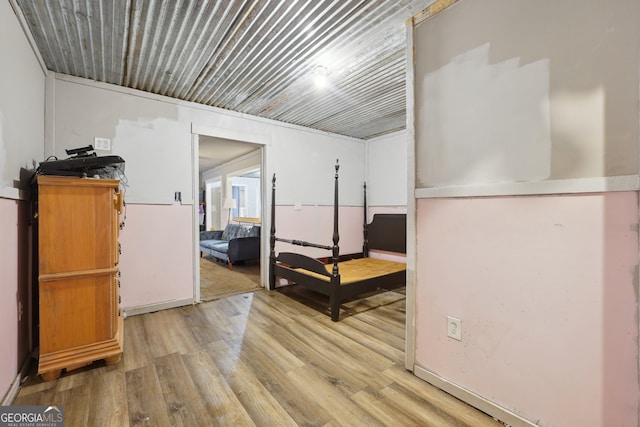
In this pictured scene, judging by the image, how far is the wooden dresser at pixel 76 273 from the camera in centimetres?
174

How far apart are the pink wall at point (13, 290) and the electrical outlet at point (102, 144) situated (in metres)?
1.06

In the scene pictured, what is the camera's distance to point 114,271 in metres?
1.92

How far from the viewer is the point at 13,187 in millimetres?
1702

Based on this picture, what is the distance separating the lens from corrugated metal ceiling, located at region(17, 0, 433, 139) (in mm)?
1795

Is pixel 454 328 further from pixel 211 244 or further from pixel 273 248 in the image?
pixel 211 244

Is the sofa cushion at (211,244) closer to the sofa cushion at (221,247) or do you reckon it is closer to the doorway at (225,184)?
the sofa cushion at (221,247)

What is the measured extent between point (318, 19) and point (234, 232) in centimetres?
454

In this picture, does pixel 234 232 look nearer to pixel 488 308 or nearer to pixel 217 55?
pixel 217 55

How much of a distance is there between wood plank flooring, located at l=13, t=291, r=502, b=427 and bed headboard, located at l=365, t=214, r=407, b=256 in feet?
5.87

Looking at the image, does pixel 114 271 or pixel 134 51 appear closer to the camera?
pixel 114 271

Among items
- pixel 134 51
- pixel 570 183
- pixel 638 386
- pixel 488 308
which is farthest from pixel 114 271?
pixel 638 386

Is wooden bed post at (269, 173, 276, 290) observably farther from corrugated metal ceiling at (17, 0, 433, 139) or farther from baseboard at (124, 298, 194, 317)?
corrugated metal ceiling at (17, 0, 433, 139)

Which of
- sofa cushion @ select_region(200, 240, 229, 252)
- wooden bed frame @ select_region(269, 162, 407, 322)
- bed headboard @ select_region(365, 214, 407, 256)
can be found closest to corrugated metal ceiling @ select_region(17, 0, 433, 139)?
wooden bed frame @ select_region(269, 162, 407, 322)

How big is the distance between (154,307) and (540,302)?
3.31m
